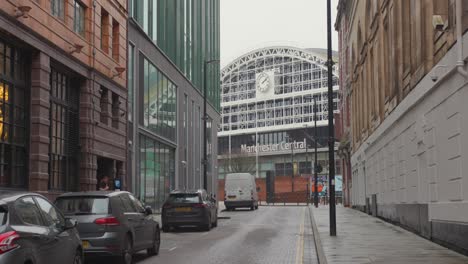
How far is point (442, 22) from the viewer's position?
47.1 feet

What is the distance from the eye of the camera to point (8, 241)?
6914mm

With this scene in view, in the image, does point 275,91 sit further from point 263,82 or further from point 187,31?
point 187,31

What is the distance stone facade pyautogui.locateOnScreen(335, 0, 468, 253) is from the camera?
45.1 feet

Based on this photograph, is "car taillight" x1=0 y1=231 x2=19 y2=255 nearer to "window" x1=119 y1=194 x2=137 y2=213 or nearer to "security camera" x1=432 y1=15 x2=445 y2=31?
"window" x1=119 y1=194 x2=137 y2=213

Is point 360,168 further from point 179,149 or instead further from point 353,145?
point 179,149

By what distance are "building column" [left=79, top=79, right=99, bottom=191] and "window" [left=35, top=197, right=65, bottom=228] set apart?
15.2 m

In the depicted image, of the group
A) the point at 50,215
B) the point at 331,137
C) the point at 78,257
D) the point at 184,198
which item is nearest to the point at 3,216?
the point at 50,215

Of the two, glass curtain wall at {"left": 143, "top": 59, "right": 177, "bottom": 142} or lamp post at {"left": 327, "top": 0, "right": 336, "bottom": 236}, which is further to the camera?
glass curtain wall at {"left": 143, "top": 59, "right": 177, "bottom": 142}

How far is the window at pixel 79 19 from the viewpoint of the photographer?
23984mm

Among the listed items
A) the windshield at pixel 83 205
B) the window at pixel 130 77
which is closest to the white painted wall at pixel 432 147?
the windshield at pixel 83 205

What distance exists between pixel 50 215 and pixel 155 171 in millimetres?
27374

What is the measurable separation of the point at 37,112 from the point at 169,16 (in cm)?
2107

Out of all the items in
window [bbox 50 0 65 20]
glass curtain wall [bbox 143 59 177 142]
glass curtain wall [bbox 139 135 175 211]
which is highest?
window [bbox 50 0 65 20]

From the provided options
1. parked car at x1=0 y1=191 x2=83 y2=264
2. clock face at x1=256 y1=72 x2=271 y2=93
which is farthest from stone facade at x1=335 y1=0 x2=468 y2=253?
clock face at x1=256 y1=72 x2=271 y2=93
